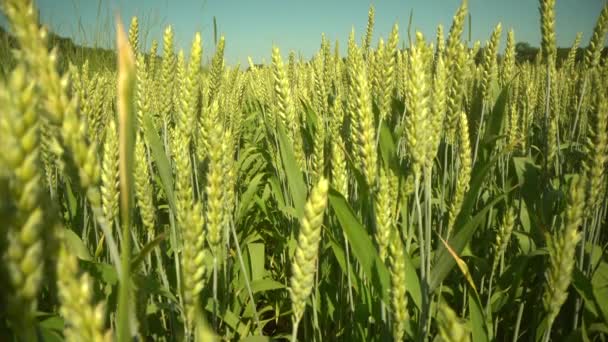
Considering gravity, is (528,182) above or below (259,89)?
below

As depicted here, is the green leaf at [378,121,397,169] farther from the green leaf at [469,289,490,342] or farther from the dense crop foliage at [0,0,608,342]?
the green leaf at [469,289,490,342]

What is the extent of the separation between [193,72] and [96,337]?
1092 millimetres

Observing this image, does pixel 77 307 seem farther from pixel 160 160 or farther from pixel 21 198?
pixel 160 160

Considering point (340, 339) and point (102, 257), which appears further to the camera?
point (102, 257)

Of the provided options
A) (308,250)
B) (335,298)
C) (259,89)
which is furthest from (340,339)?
(259,89)

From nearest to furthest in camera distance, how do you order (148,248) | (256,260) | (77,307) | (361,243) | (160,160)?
(77,307) < (148,248) < (361,243) < (160,160) < (256,260)

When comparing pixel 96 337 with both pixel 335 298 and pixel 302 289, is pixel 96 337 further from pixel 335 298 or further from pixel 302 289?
pixel 335 298

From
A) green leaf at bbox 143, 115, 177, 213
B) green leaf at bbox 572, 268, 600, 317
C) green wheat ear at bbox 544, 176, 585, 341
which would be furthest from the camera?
green leaf at bbox 143, 115, 177, 213

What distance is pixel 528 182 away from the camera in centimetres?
173

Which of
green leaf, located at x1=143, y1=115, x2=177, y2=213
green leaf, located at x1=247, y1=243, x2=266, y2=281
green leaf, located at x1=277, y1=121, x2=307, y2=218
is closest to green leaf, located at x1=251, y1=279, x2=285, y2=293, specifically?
green leaf, located at x1=247, y1=243, x2=266, y2=281

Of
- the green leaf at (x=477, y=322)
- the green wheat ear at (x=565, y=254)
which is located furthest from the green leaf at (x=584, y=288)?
the green wheat ear at (x=565, y=254)

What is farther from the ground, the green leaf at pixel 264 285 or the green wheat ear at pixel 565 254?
the green wheat ear at pixel 565 254

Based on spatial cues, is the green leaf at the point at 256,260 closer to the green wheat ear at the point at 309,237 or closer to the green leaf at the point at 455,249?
the green leaf at the point at 455,249

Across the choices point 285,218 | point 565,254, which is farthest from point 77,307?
point 285,218
